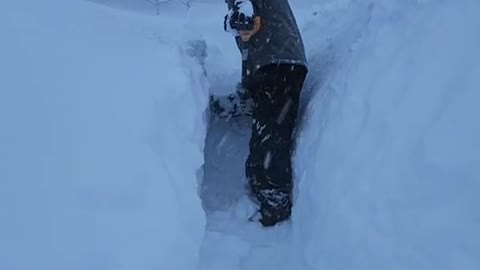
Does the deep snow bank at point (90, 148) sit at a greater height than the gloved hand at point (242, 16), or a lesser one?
lesser

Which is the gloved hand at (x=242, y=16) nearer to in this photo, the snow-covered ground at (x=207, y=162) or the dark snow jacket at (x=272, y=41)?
the dark snow jacket at (x=272, y=41)

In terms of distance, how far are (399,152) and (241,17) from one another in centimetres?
129

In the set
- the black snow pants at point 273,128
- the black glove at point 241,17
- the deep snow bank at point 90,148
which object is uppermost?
the black glove at point 241,17

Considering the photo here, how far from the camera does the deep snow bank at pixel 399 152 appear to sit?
1.50 meters

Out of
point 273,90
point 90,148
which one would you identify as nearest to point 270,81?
point 273,90

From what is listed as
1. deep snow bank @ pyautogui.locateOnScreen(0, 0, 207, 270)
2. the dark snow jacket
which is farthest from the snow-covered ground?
the dark snow jacket

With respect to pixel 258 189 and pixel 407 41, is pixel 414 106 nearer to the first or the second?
pixel 407 41

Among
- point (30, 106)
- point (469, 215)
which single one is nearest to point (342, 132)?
point (469, 215)

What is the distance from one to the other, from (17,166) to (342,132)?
1.26 meters

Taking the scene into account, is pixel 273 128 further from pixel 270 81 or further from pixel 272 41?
pixel 272 41

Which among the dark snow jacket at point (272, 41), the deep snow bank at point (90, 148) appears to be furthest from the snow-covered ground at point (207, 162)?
the dark snow jacket at point (272, 41)

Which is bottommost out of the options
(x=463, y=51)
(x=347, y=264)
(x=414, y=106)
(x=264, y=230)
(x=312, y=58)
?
(x=264, y=230)

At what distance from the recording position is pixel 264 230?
262 centimetres

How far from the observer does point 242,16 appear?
2.79m
